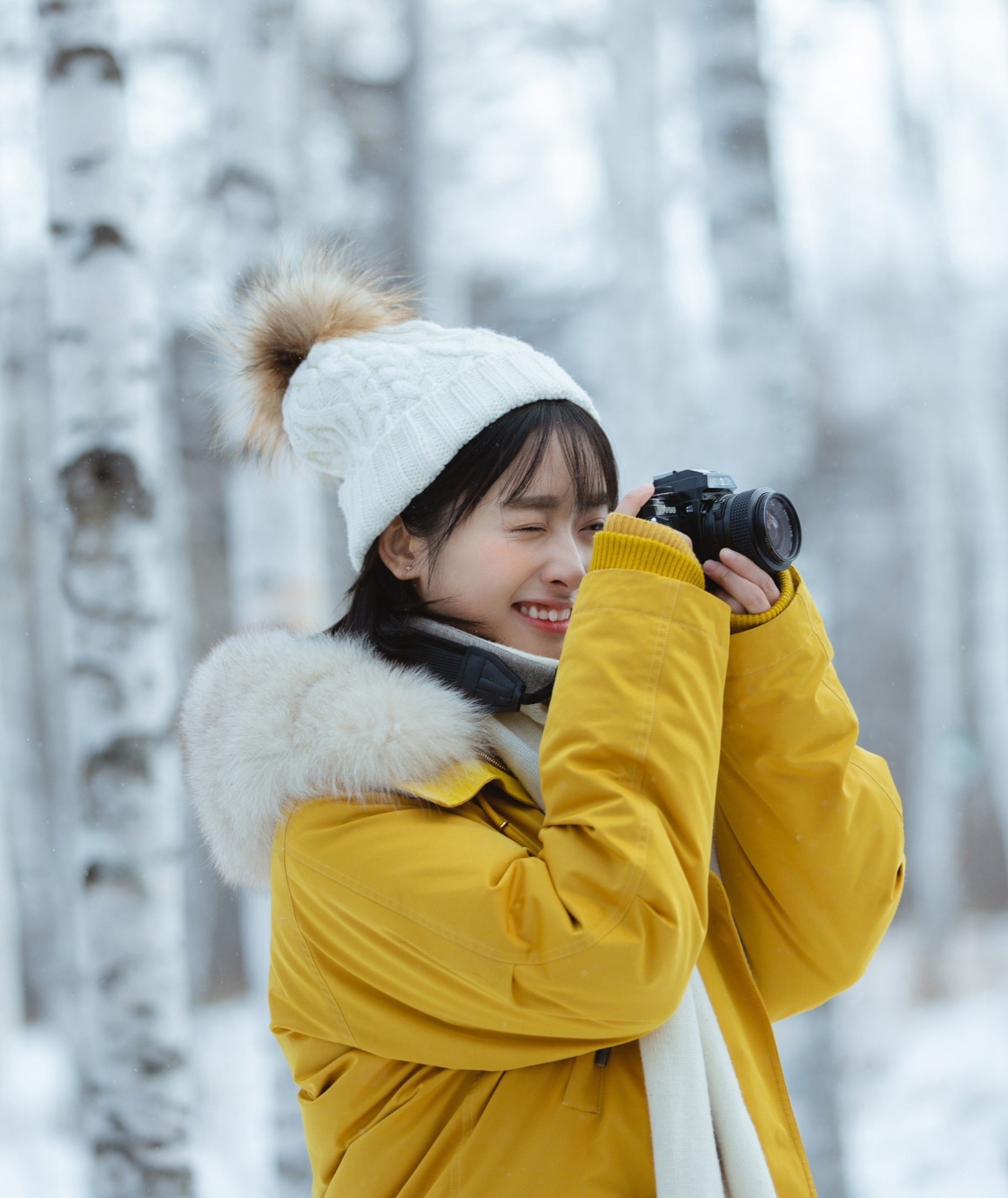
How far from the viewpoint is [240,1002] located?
6.26 meters

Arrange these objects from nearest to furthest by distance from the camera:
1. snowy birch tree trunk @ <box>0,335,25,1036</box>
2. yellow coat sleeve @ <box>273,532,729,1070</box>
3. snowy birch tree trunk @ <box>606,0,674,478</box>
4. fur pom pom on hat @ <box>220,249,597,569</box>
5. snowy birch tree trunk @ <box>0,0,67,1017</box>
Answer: yellow coat sleeve @ <box>273,532,729,1070</box>, fur pom pom on hat @ <box>220,249,597,569</box>, snowy birch tree trunk @ <box>606,0,674,478</box>, snowy birch tree trunk @ <box>0,0,67,1017</box>, snowy birch tree trunk @ <box>0,335,25,1036</box>

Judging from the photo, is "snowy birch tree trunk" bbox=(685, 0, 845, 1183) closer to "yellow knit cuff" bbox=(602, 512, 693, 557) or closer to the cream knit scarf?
"yellow knit cuff" bbox=(602, 512, 693, 557)

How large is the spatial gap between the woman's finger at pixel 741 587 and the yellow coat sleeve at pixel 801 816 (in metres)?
0.02

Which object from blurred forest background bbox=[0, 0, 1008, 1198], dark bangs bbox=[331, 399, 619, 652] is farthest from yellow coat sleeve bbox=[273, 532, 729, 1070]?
blurred forest background bbox=[0, 0, 1008, 1198]

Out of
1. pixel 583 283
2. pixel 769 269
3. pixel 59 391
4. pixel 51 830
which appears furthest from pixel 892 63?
pixel 51 830

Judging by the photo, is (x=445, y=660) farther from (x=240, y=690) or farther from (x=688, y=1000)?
(x=688, y=1000)

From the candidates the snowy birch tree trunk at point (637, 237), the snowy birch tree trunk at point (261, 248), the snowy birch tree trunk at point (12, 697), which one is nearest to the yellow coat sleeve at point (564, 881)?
the snowy birch tree trunk at point (261, 248)

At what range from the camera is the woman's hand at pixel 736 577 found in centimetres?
100

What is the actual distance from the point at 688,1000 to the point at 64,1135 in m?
4.75

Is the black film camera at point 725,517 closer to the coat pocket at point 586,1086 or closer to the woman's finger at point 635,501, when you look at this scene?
the woman's finger at point 635,501

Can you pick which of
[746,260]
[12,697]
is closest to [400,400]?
[746,260]

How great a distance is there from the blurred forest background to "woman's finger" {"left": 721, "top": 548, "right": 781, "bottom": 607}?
0.62 metres

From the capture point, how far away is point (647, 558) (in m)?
0.95

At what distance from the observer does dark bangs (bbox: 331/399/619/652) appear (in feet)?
3.76
